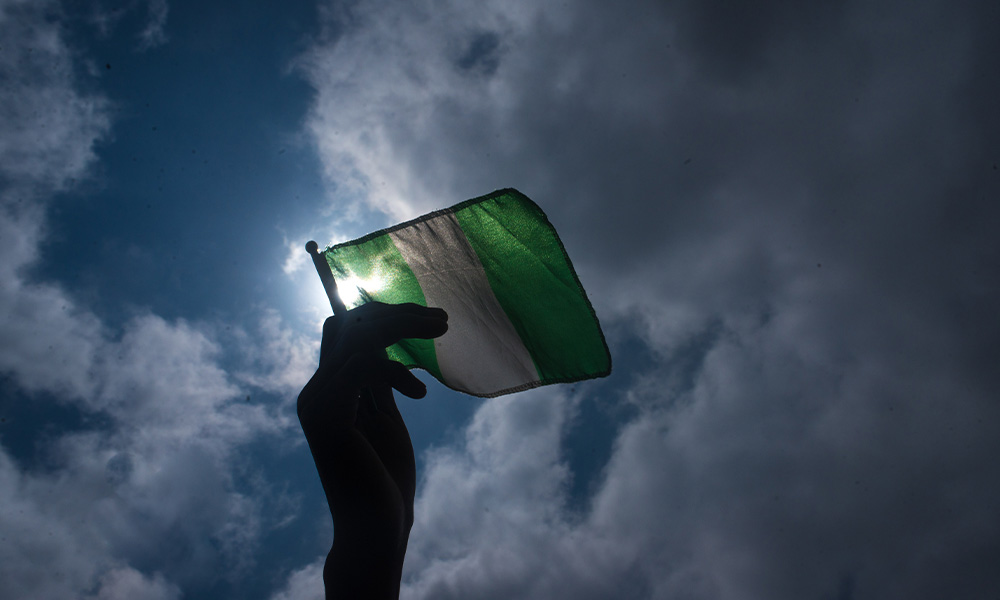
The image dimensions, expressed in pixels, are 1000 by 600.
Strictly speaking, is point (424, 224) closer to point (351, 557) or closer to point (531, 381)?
point (531, 381)

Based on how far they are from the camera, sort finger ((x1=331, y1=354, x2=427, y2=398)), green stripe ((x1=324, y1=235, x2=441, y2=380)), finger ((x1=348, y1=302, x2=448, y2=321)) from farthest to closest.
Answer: green stripe ((x1=324, y1=235, x2=441, y2=380)) → finger ((x1=348, y1=302, x2=448, y2=321)) → finger ((x1=331, y1=354, x2=427, y2=398))

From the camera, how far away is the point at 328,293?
12.3 feet

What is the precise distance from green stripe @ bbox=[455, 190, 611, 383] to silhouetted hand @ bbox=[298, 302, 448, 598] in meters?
1.99

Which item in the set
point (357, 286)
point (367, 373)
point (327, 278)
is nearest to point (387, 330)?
point (367, 373)

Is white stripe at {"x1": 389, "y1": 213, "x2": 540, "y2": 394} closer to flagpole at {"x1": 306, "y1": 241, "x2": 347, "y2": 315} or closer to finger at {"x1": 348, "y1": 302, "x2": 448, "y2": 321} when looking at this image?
flagpole at {"x1": 306, "y1": 241, "x2": 347, "y2": 315}

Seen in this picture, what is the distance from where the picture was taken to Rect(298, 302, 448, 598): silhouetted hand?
2090mm

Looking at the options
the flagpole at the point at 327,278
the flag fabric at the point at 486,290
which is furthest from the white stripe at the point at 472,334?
the flagpole at the point at 327,278

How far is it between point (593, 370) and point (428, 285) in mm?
1910

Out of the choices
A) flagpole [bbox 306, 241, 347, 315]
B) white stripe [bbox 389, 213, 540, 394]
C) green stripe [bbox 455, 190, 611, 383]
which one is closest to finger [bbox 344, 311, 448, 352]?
flagpole [bbox 306, 241, 347, 315]

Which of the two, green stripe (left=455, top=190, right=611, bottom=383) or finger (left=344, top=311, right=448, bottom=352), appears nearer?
finger (left=344, top=311, right=448, bottom=352)

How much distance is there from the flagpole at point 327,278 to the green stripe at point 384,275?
1.72ft

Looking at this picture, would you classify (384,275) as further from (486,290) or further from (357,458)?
(357,458)

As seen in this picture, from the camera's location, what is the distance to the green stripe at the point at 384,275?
178 inches

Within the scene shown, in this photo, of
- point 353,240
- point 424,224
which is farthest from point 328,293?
point 424,224
